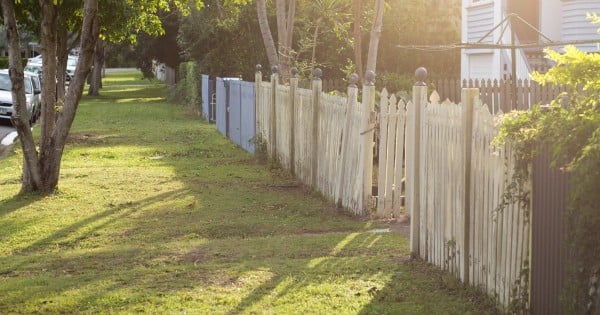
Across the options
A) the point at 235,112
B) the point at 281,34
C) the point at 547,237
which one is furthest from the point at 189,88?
the point at 547,237

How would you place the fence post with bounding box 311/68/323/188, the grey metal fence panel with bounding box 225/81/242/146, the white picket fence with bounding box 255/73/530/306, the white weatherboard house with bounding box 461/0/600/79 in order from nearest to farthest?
the white picket fence with bounding box 255/73/530/306 < the fence post with bounding box 311/68/323/188 < the white weatherboard house with bounding box 461/0/600/79 < the grey metal fence panel with bounding box 225/81/242/146

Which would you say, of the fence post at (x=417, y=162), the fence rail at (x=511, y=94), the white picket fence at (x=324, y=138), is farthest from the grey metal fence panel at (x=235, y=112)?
the fence post at (x=417, y=162)

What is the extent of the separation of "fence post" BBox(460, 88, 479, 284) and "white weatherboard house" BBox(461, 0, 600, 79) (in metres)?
9.75

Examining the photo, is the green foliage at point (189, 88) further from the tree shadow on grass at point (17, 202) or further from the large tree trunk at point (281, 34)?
the tree shadow on grass at point (17, 202)

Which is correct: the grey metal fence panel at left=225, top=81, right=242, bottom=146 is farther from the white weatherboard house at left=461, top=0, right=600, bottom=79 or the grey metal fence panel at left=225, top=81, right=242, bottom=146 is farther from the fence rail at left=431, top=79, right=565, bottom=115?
the fence rail at left=431, top=79, right=565, bottom=115

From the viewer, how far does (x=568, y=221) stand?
218 inches

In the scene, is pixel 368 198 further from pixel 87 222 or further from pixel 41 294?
pixel 41 294

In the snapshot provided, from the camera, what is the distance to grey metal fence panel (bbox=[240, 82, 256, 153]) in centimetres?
2028

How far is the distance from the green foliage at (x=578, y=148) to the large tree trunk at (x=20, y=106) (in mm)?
9725

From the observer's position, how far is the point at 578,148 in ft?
17.9

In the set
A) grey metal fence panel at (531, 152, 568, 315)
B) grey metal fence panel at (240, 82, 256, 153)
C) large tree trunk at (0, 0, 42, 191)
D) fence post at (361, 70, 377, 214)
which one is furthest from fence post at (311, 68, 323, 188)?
grey metal fence panel at (531, 152, 568, 315)

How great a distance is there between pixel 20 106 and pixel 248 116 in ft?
24.1

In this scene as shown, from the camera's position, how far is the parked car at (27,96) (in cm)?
2861

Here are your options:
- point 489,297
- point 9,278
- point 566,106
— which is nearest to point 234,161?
point 9,278
